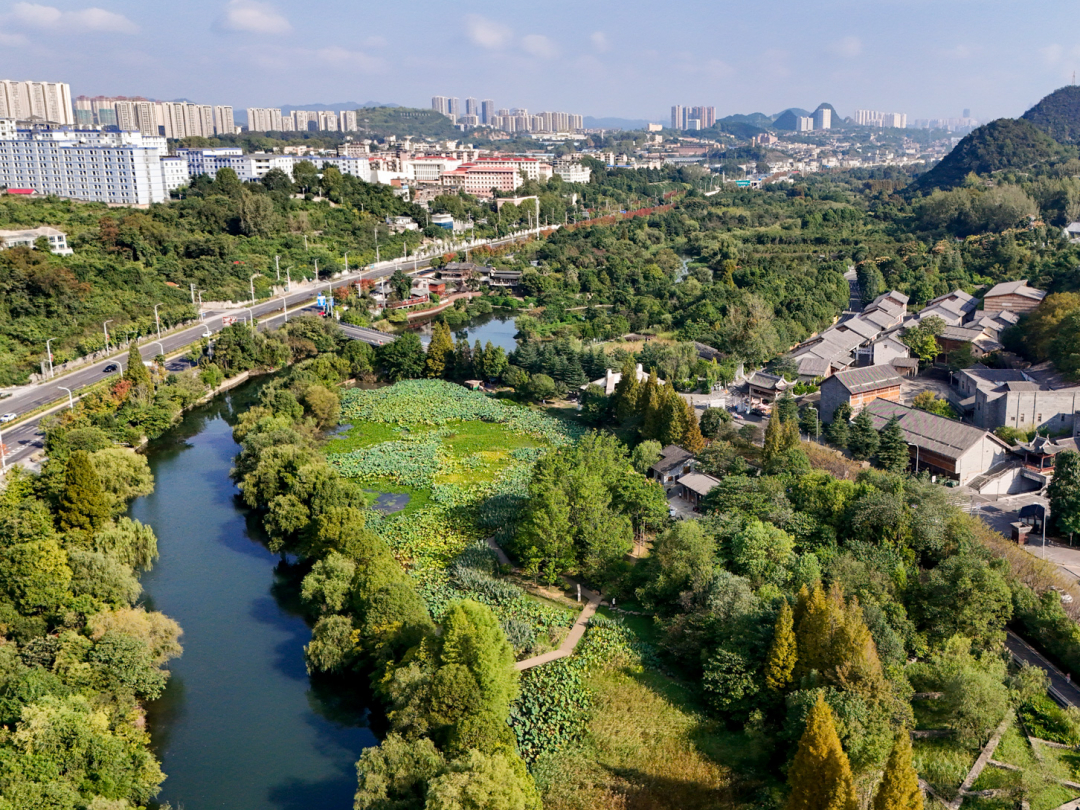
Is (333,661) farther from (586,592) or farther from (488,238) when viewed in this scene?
(488,238)

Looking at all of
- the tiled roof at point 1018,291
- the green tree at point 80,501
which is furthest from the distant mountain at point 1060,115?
the green tree at point 80,501

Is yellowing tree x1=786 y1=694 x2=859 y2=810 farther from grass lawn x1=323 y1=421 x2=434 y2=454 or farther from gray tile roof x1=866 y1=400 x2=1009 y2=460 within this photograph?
grass lawn x1=323 y1=421 x2=434 y2=454

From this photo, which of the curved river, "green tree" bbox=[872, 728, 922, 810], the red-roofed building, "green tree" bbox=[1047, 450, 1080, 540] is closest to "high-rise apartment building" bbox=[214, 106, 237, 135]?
the red-roofed building

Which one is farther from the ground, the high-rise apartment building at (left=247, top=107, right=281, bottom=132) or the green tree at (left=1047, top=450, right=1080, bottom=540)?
the high-rise apartment building at (left=247, top=107, right=281, bottom=132)

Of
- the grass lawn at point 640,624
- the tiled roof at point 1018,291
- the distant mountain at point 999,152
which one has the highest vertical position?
the distant mountain at point 999,152

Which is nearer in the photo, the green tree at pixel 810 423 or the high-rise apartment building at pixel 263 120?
the green tree at pixel 810 423

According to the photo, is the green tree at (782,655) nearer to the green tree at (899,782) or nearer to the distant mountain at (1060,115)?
the green tree at (899,782)
